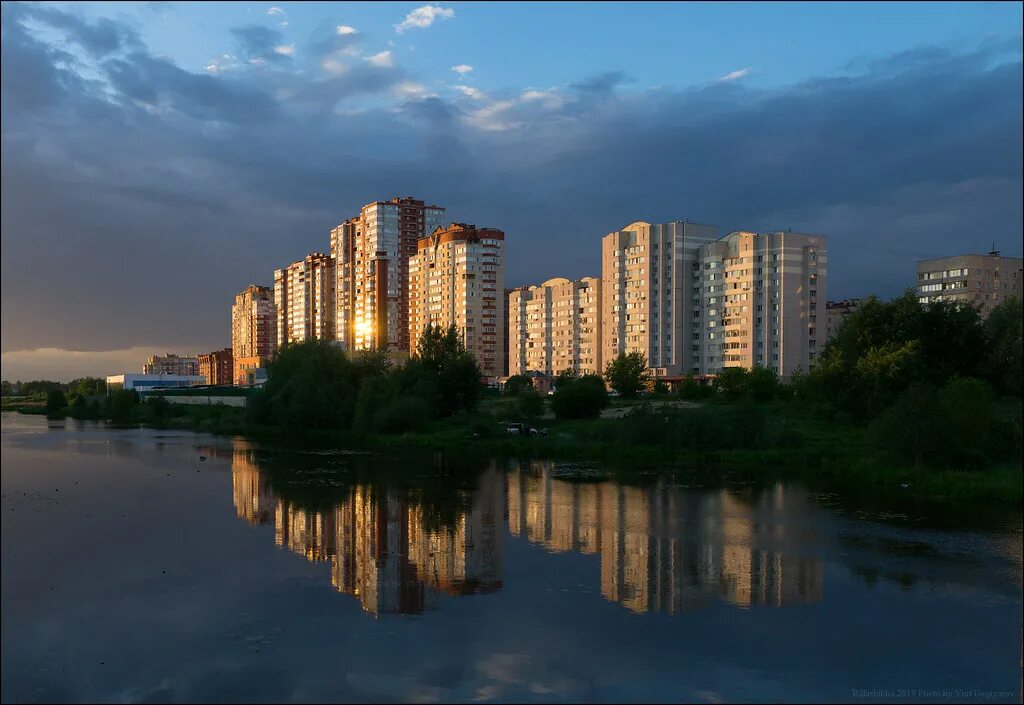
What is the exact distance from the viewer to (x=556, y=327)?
114 metres

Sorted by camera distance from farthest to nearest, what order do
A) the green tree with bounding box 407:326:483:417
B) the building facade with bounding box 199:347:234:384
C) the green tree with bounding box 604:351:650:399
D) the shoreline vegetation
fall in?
the building facade with bounding box 199:347:234:384 → the green tree with bounding box 604:351:650:399 → the green tree with bounding box 407:326:483:417 → the shoreline vegetation

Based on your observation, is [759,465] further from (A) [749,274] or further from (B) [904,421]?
(A) [749,274]

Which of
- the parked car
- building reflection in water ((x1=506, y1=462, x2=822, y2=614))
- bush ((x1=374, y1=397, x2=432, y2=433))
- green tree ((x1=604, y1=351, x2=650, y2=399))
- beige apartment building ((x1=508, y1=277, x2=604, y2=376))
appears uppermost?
beige apartment building ((x1=508, y1=277, x2=604, y2=376))

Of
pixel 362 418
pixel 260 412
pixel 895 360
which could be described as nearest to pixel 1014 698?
pixel 895 360

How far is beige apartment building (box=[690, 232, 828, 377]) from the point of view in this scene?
86.0m

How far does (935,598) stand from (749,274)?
76333 mm

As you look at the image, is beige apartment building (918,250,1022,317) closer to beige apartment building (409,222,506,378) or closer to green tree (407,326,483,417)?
beige apartment building (409,222,506,378)

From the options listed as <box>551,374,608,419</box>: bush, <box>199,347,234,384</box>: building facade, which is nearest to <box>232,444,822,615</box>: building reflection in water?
<box>551,374,608,419</box>: bush

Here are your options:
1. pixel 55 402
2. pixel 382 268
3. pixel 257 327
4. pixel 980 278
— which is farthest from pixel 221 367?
pixel 980 278

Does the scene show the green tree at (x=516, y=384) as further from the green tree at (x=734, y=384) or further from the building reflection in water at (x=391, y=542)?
the building reflection in water at (x=391, y=542)

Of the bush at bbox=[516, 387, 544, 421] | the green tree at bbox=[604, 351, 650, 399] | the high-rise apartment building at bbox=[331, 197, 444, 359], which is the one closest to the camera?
the bush at bbox=[516, 387, 544, 421]

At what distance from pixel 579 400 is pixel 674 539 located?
33.6 metres

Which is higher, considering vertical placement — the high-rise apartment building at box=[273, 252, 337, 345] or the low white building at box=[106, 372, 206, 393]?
the high-rise apartment building at box=[273, 252, 337, 345]

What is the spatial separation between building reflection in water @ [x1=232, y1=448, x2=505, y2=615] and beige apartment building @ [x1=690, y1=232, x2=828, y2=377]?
206 feet
